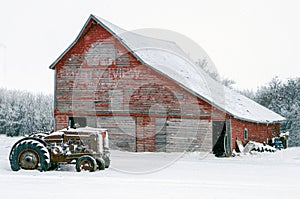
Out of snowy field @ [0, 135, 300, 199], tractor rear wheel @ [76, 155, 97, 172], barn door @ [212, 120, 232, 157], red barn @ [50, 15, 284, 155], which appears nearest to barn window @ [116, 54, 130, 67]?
red barn @ [50, 15, 284, 155]

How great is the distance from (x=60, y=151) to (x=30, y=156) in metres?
1.03

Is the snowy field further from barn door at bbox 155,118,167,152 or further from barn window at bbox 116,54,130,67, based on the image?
barn window at bbox 116,54,130,67

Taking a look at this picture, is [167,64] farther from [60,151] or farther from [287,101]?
[287,101]

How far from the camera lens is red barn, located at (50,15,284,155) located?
78.6 ft

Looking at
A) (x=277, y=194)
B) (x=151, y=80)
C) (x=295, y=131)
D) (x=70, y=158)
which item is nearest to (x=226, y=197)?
(x=277, y=194)

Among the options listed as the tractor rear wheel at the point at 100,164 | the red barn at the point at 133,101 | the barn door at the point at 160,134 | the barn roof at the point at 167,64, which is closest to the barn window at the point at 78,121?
the red barn at the point at 133,101

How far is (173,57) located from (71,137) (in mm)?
19282

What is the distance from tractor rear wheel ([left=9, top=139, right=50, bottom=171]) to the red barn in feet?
33.4

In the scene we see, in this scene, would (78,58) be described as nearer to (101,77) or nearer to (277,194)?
(101,77)

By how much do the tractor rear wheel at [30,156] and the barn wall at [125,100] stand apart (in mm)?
10191

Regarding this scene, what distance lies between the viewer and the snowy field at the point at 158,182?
37.7 feet

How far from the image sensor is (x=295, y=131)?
1921 inches

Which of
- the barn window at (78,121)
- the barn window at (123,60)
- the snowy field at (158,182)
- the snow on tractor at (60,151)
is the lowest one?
the snowy field at (158,182)

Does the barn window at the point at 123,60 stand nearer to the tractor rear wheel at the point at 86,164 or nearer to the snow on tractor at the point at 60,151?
the snow on tractor at the point at 60,151
